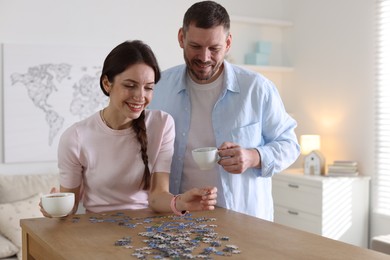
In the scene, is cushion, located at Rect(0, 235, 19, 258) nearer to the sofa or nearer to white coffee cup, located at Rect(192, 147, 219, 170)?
the sofa

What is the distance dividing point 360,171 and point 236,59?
65.5 inches

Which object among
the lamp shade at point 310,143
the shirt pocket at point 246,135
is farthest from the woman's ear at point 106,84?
the lamp shade at point 310,143

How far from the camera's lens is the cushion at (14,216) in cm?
392

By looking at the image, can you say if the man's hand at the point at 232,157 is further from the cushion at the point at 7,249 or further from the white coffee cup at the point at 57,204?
the cushion at the point at 7,249

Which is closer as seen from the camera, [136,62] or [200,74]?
[136,62]

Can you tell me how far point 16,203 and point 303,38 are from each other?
3348mm

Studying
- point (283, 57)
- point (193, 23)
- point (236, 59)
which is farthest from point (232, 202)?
point (283, 57)

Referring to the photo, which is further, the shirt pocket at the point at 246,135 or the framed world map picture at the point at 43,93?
Result: the framed world map picture at the point at 43,93

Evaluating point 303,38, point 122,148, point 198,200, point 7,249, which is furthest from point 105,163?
point 303,38

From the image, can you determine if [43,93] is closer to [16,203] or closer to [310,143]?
[16,203]

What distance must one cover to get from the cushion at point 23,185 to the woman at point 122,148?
2.30 m

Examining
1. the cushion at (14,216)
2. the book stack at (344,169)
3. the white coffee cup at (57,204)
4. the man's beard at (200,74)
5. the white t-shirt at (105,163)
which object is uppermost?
the man's beard at (200,74)

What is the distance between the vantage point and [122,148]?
2109mm

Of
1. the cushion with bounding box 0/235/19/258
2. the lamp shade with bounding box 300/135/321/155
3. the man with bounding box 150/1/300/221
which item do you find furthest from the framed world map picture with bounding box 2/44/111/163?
the man with bounding box 150/1/300/221
